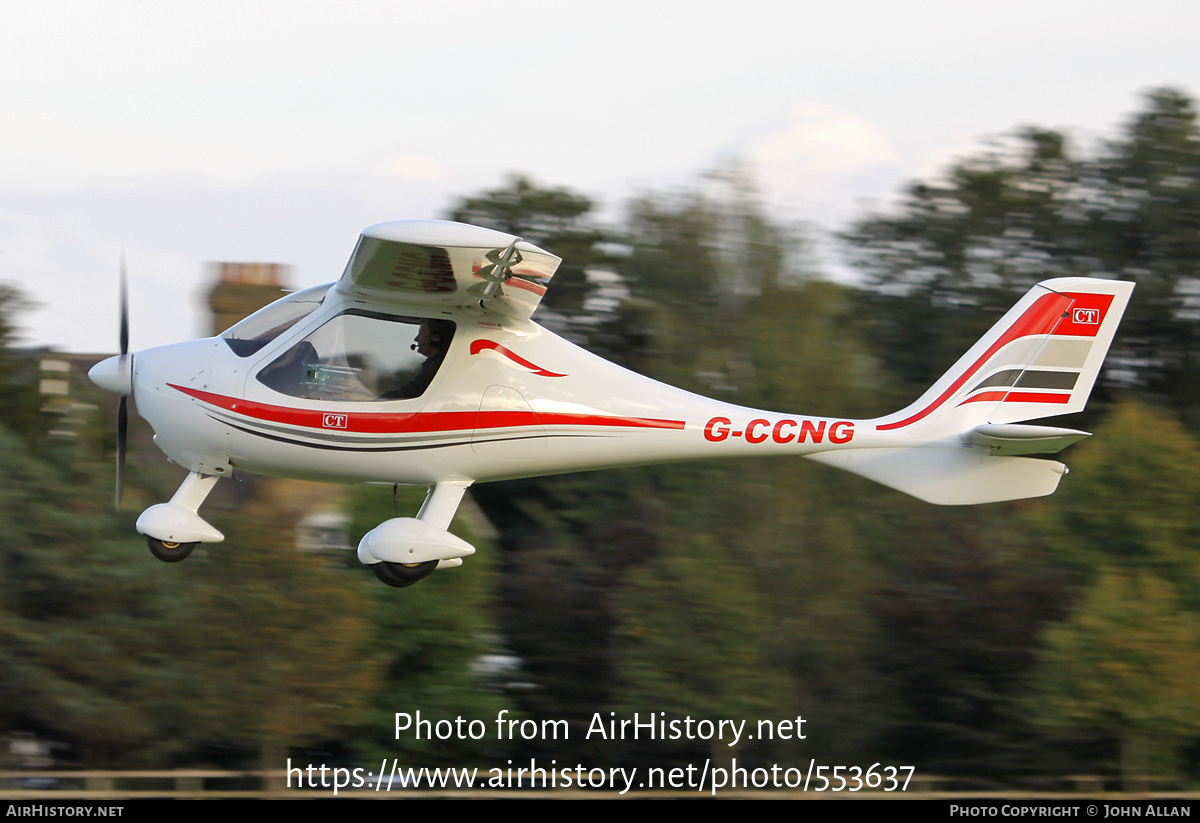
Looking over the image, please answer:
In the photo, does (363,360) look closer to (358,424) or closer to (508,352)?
(358,424)

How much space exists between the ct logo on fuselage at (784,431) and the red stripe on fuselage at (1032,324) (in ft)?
3.48

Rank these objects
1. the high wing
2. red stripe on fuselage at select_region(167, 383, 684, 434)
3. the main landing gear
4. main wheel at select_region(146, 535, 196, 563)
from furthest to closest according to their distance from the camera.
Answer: main wheel at select_region(146, 535, 196, 563) < red stripe on fuselage at select_region(167, 383, 684, 434) < the main landing gear < the high wing

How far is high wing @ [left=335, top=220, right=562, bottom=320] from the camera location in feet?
30.2

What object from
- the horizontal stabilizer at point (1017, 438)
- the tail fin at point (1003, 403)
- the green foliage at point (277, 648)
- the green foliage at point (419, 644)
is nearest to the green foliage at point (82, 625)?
the green foliage at point (277, 648)

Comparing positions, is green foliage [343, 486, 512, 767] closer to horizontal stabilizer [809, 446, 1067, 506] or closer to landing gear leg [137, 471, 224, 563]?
landing gear leg [137, 471, 224, 563]

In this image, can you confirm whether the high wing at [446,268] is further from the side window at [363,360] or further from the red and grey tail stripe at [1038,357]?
the red and grey tail stripe at [1038,357]

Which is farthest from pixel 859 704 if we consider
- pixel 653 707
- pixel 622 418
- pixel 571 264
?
pixel 622 418

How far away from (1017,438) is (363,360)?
523 cm

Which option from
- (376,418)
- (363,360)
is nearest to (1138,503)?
(376,418)

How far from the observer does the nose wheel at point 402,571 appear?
10359 mm

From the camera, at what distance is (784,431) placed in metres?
10.9

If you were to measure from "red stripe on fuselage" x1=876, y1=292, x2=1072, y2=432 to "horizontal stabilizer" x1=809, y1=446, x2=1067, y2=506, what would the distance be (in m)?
0.61

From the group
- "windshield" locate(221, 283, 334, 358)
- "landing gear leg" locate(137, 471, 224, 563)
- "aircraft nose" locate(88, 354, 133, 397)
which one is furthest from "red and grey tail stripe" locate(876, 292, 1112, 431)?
"aircraft nose" locate(88, 354, 133, 397)

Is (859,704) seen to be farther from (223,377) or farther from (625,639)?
(223,377)
